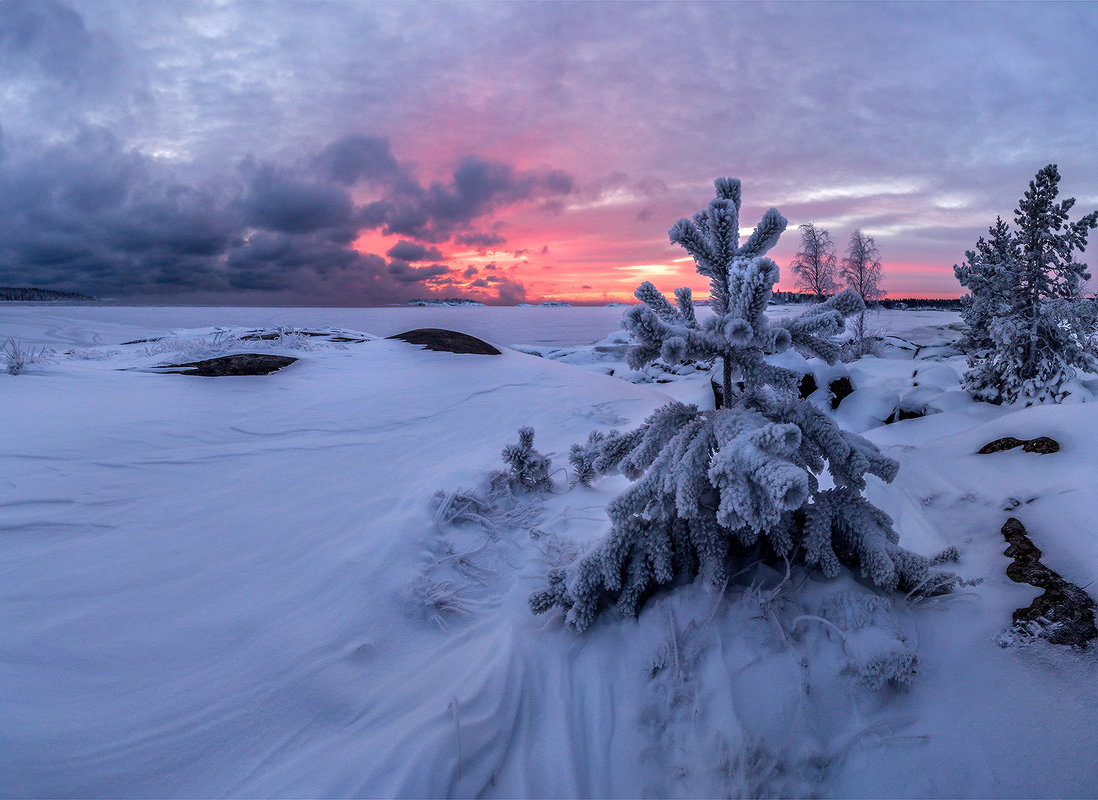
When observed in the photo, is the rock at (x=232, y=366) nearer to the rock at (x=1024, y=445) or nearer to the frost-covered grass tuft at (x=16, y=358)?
the frost-covered grass tuft at (x=16, y=358)

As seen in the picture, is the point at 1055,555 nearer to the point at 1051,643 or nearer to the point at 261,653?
the point at 1051,643

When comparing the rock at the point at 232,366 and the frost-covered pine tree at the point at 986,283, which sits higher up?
the frost-covered pine tree at the point at 986,283

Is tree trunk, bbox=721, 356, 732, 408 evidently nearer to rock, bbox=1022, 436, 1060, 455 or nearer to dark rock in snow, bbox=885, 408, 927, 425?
rock, bbox=1022, 436, 1060, 455

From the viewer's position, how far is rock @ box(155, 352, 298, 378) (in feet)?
21.5

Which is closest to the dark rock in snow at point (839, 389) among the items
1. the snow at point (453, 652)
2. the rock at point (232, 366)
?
the snow at point (453, 652)

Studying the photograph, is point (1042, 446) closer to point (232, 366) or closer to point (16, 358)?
point (232, 366)

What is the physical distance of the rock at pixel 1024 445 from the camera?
3645mm

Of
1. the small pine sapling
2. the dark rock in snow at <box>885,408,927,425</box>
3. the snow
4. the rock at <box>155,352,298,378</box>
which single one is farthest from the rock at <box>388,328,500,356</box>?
the dark rock in snow at <box>885,408,927,425</box>

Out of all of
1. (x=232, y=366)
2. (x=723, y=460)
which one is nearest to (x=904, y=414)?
(x=723, y=460)

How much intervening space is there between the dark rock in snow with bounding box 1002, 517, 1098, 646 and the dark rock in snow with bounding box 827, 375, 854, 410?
7.75 meters

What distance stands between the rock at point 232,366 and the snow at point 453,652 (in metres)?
2.27

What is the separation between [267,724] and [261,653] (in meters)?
0.44

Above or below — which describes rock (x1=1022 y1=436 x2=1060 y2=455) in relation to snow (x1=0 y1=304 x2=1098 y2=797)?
above

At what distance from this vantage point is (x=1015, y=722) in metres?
1.65
